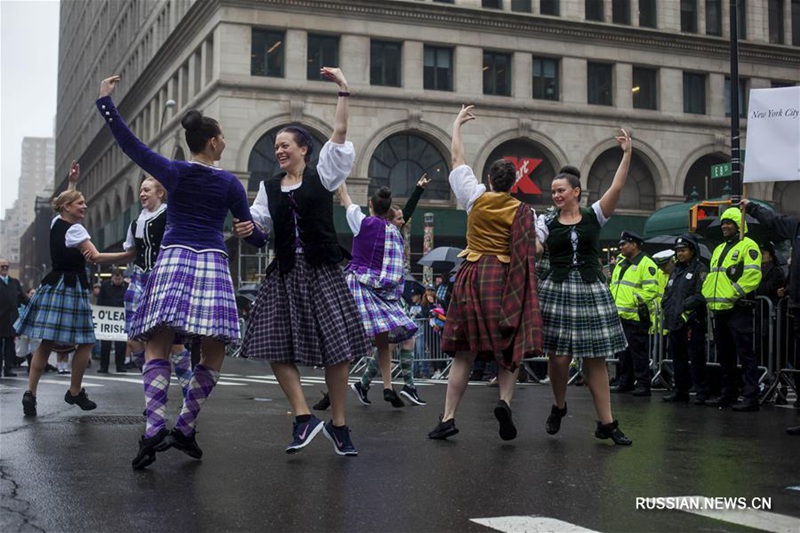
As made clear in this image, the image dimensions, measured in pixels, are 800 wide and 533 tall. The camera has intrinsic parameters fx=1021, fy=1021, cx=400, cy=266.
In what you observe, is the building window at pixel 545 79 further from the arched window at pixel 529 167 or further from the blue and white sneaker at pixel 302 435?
the blue and white sneaker at pixel 302 435

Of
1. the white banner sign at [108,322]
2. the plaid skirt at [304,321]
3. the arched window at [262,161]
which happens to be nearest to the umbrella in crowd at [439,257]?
the white banner sign at [108,322]

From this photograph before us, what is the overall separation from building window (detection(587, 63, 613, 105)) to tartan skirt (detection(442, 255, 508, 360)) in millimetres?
37062

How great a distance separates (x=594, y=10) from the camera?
4356 centimetres

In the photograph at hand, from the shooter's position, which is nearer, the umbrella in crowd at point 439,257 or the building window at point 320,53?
the umbrella in crowd at point 439,257

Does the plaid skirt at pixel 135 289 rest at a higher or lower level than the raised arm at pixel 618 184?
lower

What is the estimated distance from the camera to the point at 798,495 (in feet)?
17.3

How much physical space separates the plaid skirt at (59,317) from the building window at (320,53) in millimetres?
30567

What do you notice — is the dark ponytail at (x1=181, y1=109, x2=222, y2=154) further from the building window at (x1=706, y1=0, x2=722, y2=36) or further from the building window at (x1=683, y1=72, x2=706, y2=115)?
the building window at (x1=706, y1=0, x2=722, y2=36)

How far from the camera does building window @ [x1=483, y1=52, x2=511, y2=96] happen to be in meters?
41.5

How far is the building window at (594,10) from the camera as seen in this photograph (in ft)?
142

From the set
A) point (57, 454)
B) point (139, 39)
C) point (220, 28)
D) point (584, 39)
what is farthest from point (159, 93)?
point (57, 454)

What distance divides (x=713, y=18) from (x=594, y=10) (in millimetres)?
5653

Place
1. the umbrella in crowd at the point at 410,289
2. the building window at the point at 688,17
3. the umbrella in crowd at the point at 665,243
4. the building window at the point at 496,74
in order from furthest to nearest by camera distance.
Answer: the building window at the point at 688,17 < the building window at the point at 496,74 < the umbrella in crowd at the point at 410,289 < the umbrella in crowd at the point at 665,243

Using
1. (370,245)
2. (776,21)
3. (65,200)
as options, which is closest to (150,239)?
(65,200)
